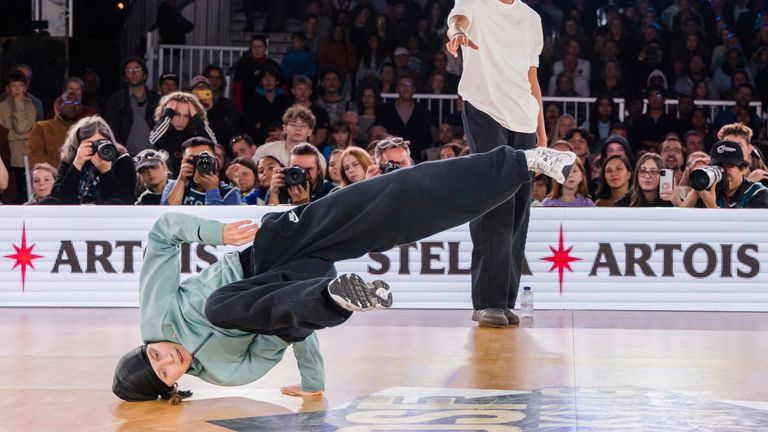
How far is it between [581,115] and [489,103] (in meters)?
5.76

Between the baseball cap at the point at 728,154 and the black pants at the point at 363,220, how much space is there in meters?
3.17

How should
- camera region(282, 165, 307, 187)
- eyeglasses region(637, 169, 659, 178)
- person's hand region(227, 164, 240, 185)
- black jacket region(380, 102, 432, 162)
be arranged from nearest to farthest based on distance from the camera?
camera region(282, 165, 307, 187)
eyeglasses region(637, 169, 659, 178)
person's hand region(227, 164, 240, 185)
black jacket region(380, 102, 432, 162)

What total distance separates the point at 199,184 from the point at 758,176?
337 cm

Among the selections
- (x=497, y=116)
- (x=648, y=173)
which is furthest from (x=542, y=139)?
(x=648, y=173)

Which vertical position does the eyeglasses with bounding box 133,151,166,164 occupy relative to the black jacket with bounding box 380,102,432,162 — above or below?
below

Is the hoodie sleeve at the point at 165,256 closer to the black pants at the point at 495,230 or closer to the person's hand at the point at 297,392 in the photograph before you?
the person's hand at the point at 297,392

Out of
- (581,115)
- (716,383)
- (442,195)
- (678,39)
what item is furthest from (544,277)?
(678,39)

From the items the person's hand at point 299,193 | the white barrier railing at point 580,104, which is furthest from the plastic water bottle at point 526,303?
the white barrier railing at point 580,104

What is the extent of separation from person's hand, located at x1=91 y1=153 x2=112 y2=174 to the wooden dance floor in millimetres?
1417

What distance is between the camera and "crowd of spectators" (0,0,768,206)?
7090mm

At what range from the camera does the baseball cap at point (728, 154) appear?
258 inches

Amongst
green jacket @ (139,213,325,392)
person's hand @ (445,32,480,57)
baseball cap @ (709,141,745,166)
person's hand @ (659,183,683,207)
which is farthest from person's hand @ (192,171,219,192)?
baseball cap @ (709,141,745,166)

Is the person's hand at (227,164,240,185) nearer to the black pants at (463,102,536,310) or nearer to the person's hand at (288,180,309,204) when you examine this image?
the person's hand at (288,180,309,204)

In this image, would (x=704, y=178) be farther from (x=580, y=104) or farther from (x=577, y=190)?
(x=580, y=104)
